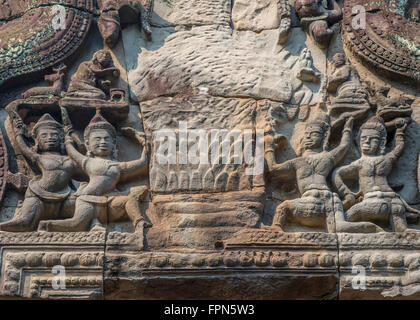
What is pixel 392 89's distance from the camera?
24.2ft

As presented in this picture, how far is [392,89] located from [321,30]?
85cm

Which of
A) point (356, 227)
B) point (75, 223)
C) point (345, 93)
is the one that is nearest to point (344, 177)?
point (356, 227)

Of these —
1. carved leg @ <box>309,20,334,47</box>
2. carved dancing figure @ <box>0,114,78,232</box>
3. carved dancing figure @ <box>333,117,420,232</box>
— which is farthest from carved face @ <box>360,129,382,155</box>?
carved dancing figure @ <box>0,114,78,232</box>

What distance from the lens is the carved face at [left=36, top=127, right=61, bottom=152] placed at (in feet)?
22.8

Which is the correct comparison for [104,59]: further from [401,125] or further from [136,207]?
[401,125]

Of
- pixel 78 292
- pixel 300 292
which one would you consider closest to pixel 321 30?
pixel 300 292

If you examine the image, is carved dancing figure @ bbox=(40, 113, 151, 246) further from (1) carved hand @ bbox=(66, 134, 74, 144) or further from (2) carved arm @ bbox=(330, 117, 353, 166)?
(2) carved arm @ bbox=(330, 117, 353, 166)

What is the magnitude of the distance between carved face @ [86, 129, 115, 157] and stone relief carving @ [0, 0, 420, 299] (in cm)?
1

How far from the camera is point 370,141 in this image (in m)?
6.86

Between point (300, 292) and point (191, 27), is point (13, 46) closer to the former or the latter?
point (191, 27)

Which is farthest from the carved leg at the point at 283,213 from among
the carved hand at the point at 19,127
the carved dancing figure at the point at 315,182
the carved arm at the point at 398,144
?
the carved hand at the point at 19,127

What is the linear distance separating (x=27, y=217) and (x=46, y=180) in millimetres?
360

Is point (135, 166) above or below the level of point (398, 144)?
below

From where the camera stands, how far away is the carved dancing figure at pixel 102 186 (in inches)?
260
